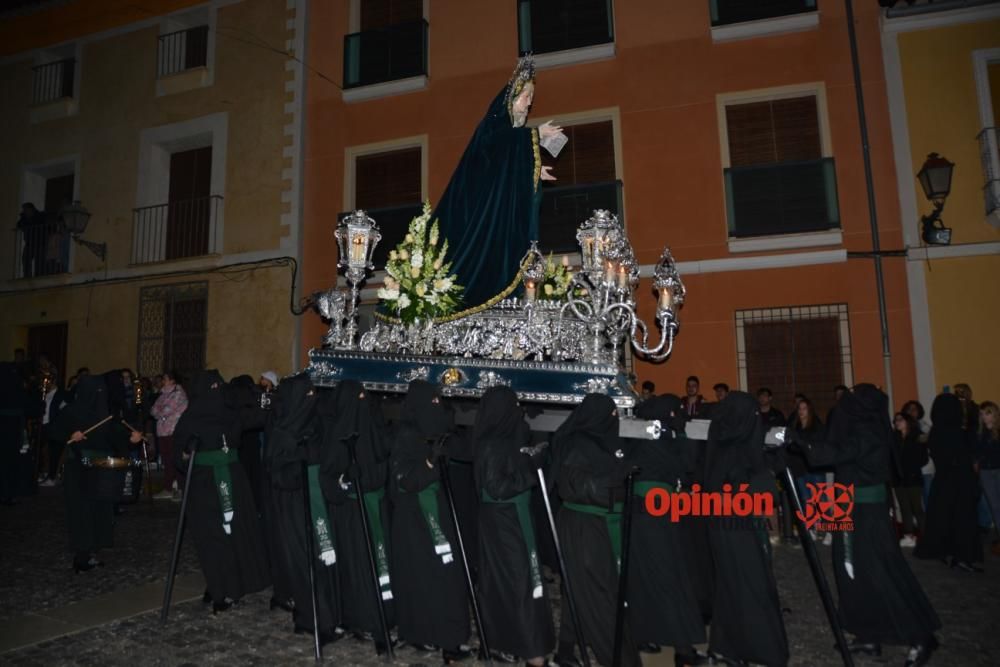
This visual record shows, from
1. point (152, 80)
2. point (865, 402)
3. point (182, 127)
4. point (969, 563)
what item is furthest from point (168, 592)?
point (152, 80)

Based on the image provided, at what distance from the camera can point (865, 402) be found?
15.0ft

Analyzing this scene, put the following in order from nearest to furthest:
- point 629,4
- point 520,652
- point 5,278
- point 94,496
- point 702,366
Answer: point 520,652 < point 94,496 < point 702,366 < point 629,4 < point 5,278

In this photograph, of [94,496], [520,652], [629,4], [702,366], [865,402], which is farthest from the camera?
[629,4]

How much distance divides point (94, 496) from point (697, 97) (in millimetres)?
9230

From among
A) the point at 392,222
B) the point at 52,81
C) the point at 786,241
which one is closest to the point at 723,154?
the point at 786,241

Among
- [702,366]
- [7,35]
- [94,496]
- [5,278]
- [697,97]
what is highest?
[7,35]

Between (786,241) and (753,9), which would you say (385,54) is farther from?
(786,241)

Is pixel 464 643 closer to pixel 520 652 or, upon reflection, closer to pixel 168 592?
pixel 520 652

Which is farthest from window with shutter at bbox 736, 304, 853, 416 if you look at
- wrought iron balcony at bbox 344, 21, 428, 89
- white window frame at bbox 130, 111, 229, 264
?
white window frame at bbox 130, 111, 229, 264

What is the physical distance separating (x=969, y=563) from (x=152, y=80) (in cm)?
1512

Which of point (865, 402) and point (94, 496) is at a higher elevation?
point (865, 402)

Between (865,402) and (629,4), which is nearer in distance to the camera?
(865,402)

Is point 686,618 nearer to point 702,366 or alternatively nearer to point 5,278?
point 702,366

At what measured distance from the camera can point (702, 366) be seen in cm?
1014
